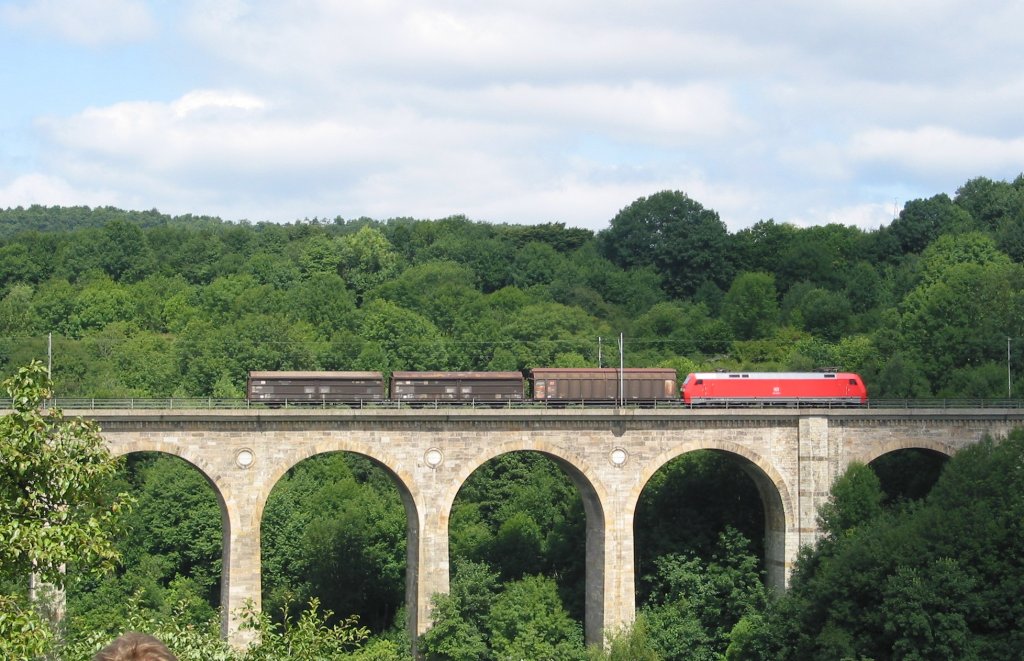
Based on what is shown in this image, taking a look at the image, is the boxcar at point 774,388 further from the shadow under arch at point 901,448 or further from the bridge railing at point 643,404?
the shadow under arch at point 901,448

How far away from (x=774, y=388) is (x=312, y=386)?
20.2 m

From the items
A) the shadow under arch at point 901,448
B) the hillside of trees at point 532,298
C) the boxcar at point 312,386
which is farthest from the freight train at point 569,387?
the hillside of trees at point 532,298

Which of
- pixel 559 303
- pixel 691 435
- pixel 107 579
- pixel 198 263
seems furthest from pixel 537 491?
pixel 198 263

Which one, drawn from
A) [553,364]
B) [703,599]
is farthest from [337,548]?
[553,364]

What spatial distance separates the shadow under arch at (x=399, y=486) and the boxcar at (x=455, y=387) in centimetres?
590

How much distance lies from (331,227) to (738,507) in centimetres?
10836

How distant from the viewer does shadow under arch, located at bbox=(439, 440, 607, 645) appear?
5072 centimetres

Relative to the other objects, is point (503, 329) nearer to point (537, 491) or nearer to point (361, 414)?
point (537, 491)

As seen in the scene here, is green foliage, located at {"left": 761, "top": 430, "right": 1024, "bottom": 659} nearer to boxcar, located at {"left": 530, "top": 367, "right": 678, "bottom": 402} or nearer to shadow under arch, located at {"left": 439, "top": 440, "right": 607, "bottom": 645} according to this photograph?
shadow under arch, located at {"left": 439, "top": 440, "right": 607, "bottom": 645}

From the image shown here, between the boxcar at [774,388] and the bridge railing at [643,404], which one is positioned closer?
the bridge railing at [643,404]

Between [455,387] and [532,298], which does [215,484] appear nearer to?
[455,387]

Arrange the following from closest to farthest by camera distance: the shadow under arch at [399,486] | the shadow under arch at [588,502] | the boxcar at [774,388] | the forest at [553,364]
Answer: the forest at [553,364]
the shadow under arch at [399,486]
the shadow under arch at [588,502]
the boxcar at [774,388]

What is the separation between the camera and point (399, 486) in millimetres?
51219

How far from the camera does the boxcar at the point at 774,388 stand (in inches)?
2232
